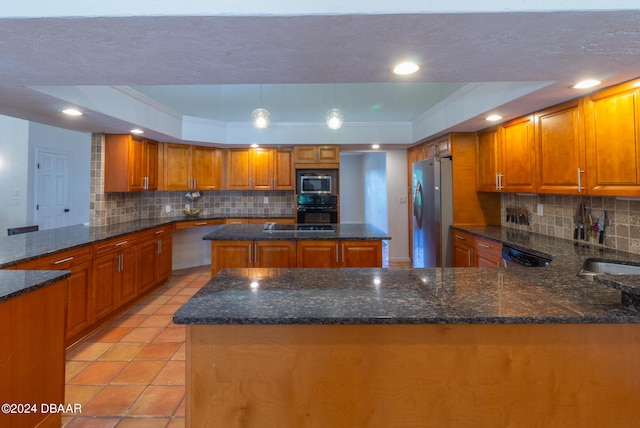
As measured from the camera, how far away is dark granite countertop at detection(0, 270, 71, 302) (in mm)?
1383

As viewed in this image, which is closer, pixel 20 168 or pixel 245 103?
pixel 245 103

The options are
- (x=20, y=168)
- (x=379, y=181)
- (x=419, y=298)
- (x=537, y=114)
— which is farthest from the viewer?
(x=379, y=181)

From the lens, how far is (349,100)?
13.2ft

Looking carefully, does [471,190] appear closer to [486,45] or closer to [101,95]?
[486,45]

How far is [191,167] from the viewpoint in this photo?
15.6 feet

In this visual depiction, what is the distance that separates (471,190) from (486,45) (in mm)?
2642

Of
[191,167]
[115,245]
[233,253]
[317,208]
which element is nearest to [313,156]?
[317,208]

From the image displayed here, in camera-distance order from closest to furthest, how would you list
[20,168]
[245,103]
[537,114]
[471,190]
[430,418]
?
[430,418], [537,114], [471,190], [245,103], [20,168]

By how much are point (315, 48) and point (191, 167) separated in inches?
151

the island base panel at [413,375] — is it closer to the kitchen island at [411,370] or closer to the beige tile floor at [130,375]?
the kitchen island at [411,370]

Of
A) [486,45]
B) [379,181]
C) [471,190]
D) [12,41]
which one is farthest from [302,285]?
[379,181]

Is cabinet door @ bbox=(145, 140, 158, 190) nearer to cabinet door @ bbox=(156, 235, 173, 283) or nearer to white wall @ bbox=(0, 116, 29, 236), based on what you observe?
cabinet door @ bbox=(156, 235, 173, 283)

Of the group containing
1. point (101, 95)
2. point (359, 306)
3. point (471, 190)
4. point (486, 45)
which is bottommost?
point (359, 306)

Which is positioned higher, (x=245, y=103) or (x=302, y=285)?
(x=245, y=103)
